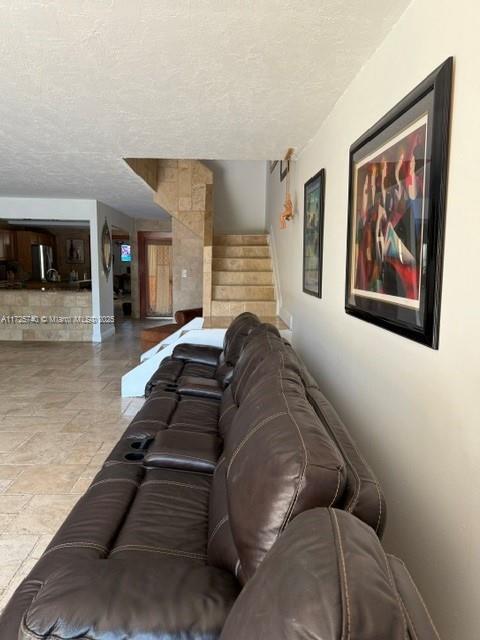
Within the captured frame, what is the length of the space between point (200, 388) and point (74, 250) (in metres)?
10.1

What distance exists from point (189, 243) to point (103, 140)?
3.52 metres

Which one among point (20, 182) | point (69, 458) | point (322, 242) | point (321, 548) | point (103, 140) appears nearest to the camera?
point (321, 548)

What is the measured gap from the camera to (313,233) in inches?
114

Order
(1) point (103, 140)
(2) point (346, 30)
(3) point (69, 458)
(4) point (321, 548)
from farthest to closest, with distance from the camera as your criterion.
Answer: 1. (1) point (103, 140)
2. (3) point (69, 458)
3. (2) point (346, 30)
4. (4) point (321, 548)

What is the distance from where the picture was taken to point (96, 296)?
7121 mm

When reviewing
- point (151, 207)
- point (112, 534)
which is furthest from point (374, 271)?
point (151, 207)

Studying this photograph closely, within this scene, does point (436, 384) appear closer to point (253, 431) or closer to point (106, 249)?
point (253, 431)

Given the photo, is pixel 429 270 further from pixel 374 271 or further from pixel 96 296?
pixel 96 296

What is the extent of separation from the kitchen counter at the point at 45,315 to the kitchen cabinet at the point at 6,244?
2043 mm

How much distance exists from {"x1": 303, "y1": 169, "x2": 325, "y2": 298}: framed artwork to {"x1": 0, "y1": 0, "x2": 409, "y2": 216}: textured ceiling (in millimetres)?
388

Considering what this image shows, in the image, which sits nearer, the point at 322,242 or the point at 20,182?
the point at 322,242

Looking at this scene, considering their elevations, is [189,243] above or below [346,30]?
below

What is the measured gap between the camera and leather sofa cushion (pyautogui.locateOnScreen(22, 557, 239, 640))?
34.8 inches

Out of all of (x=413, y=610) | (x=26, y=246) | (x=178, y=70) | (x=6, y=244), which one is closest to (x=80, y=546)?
(x=413, y=610)
